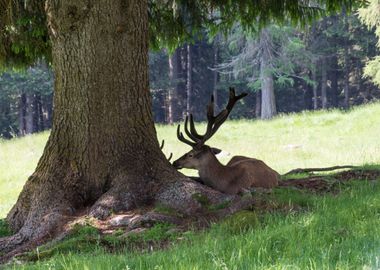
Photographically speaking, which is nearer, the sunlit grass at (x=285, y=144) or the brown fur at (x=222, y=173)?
the brown fur at (x=222, y=173)

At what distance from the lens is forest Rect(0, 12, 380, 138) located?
4178 cm

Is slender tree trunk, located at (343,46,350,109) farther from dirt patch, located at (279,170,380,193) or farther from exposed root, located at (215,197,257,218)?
exposed root, located at (215,197,257,218)

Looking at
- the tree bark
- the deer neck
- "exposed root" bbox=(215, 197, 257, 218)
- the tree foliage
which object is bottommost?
"exposed root" bbox=(215, 197, 257, 218)

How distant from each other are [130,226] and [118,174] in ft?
2.79

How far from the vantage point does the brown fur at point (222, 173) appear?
288 inches

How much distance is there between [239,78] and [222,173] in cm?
3965

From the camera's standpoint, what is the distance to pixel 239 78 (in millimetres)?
46531

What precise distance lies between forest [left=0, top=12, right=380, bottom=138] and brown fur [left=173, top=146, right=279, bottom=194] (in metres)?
29.5

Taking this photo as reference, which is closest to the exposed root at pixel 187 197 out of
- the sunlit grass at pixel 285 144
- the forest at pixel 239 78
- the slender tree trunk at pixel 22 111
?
the sunlit grass at pixel 285 144

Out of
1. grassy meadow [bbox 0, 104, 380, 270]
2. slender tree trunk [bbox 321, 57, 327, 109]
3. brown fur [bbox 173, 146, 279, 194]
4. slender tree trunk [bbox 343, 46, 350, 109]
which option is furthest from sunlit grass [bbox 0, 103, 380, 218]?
slender tree trunk [bbox 343, 46, 350, 109]

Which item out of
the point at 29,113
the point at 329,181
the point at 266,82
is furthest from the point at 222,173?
the point at 29,113

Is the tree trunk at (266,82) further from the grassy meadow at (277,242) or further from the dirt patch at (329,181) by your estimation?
the grassy meadow at (277,242)

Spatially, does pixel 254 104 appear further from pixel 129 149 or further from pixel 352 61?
pixel 129 149

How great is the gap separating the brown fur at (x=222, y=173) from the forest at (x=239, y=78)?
96.8ft
